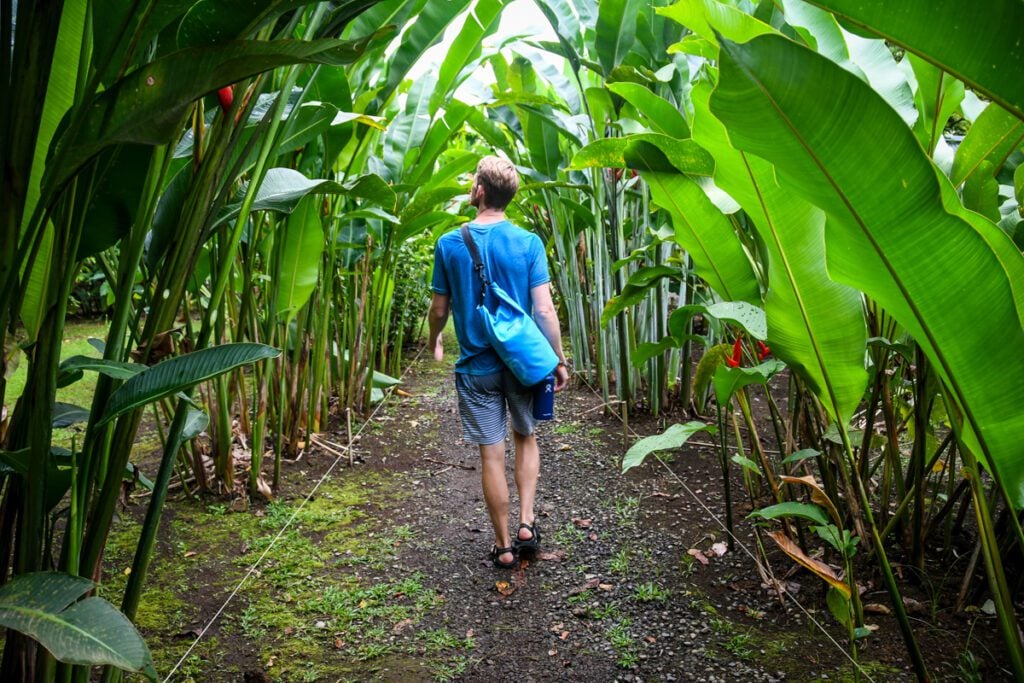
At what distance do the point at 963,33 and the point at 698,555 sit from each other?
64.7 inches

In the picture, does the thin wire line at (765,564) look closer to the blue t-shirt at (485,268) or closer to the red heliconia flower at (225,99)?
the blue t-shirt at (485,268)

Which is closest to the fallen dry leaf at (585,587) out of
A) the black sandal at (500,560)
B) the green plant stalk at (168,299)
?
the black sandal at (500,560)

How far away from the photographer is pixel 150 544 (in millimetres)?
1060

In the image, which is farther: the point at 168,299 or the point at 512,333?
the point at 512,333

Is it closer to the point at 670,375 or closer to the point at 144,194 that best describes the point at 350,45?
the point at 144,194

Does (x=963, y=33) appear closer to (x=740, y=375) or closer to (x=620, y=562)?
(x=740, y=375)

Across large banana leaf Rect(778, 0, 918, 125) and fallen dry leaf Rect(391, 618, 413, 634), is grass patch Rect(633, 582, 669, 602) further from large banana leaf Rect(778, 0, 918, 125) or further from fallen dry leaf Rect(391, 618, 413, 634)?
large banana leaf Rect(778, 0, 918, 125)

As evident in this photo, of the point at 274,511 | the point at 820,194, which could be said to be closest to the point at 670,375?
the point at 274,511

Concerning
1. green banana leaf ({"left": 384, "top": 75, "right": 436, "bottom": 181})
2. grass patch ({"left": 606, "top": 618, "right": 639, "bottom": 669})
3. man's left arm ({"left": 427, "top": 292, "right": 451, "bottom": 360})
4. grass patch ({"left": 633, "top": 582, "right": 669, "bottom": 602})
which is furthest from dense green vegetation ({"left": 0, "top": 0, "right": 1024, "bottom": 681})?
green banana leaf ({"left": 384, "top": 75, "right": 436, "bottom": 181})

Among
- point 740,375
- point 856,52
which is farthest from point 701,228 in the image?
point 856,52

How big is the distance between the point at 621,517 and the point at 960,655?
1.16 metres

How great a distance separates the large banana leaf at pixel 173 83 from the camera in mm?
676

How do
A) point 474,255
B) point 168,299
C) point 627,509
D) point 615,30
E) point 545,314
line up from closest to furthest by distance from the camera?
point 168,299, point 474,255, point 545,314, point 627,509, point 615,30

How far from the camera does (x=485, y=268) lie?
A: 2246 mm
